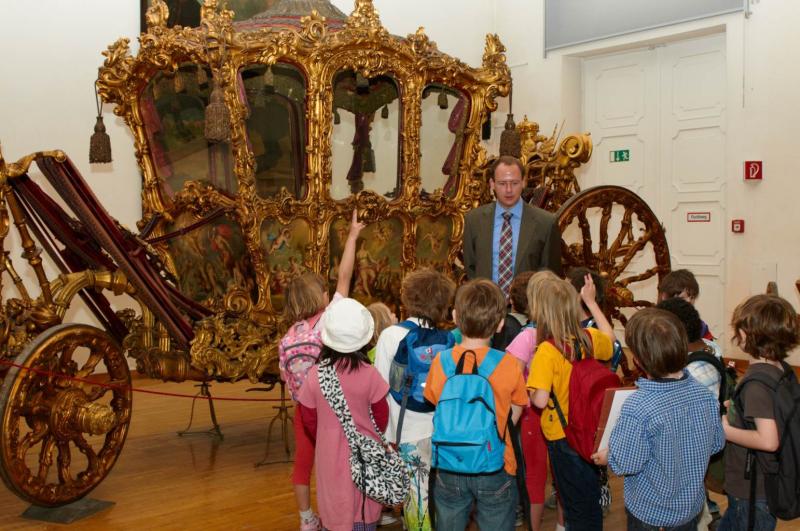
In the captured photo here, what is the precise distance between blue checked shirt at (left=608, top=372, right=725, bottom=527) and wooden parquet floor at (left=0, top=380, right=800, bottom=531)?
5.38 ft

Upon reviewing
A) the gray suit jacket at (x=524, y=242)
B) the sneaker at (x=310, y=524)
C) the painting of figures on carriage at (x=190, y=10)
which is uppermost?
the painting of figures on carriage at (x=190, y=10)

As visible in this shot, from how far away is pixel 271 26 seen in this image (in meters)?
5.94

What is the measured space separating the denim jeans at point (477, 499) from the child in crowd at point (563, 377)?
429 millimetres

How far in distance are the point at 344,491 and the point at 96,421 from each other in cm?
175

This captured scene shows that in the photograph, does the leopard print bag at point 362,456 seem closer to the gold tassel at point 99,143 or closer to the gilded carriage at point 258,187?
the gilded carriage at point 258,187

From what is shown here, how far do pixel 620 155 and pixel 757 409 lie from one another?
7969 millimetres

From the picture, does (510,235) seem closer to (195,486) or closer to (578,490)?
(578,490)

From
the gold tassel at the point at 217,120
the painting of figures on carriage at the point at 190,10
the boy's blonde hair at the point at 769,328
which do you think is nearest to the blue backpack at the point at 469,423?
the boy's blonde hair at the point at 769,328

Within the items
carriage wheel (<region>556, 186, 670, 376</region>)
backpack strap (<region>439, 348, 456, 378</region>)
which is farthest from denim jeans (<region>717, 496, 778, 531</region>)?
carriage wheel (<region>556, 186, 670, 376</region>)

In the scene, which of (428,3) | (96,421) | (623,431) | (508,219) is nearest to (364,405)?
(623,431)

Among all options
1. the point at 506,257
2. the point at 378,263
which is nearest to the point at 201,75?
the point at 378,263

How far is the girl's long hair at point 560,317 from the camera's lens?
3.72 metres

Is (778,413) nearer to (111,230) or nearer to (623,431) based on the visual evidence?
(623,431)

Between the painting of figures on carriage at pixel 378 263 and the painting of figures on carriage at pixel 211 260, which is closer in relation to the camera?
the painting of figures on carriage at pixel 211 260
